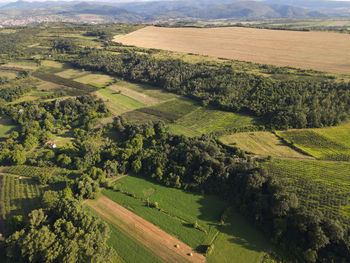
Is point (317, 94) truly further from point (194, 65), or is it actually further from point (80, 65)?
point (80, 65)

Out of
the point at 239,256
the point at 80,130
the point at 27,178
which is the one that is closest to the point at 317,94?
the point at 239,256


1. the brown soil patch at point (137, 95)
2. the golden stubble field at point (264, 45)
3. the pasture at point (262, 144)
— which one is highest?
the golden stubble field at point (264, 45)

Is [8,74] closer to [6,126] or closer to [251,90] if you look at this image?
[6,126]

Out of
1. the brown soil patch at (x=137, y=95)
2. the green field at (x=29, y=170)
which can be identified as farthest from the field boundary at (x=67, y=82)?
the green field at (x=29, y=170)

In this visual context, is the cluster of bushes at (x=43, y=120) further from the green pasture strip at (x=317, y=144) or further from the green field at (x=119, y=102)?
the green pasture strip at (x=317, y=144)

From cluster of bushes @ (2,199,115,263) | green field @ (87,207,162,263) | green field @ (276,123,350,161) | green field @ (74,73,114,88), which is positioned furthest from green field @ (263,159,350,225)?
green field @ (74,73,114,88)

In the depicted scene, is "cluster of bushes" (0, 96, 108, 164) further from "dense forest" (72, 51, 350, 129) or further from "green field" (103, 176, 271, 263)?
"dense forest" (72, 51, 350, 129)
